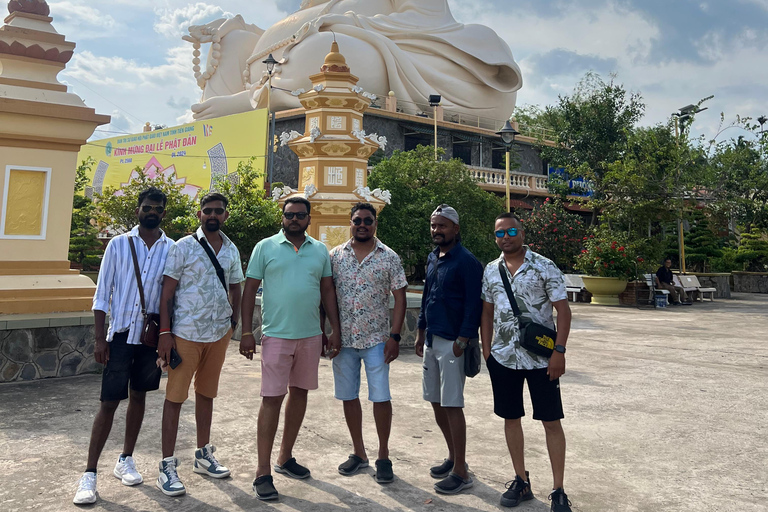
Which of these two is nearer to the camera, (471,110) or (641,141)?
(641,141)

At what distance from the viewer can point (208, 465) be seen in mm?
3777

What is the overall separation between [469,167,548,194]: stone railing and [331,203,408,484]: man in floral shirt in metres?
20.3

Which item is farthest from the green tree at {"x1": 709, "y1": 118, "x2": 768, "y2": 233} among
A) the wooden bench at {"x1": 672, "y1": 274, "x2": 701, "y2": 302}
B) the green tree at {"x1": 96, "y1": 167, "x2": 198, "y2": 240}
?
the green tree at {"x1": 96, "y1": 167, "x2": 198, "y2": 240}

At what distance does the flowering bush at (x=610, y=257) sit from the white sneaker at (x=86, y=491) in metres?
15.1

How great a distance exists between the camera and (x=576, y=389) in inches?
245

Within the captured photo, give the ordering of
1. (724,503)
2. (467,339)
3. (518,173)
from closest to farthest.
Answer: (724,503), (467,339), (518,173)

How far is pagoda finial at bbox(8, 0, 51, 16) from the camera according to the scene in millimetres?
6824

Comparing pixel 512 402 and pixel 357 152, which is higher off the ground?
pixel 357 152

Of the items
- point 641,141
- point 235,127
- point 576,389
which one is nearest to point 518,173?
point 641,141

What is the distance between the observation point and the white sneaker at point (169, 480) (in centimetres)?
347

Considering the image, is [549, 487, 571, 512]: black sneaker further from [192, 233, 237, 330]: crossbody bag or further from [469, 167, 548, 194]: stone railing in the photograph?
[469, 167, 548, 194]: stone railing

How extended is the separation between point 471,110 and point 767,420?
80.5 feet

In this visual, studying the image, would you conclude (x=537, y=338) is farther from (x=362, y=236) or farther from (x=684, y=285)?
(x=684, y=285)

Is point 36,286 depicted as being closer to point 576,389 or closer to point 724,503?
point 576,389
